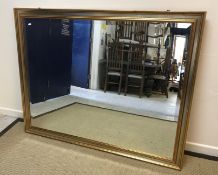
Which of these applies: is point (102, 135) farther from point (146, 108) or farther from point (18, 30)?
point (18, 30)

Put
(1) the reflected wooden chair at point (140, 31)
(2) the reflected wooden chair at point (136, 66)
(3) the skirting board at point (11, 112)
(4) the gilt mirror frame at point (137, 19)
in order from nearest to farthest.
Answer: (4) the gilt mirror frame at point (137, 19)
(1) the reflected wooden chair at point (140, 31)
(2) the reflected wooden chair at point (136, 66)
(3) the skirting board at point (11, 112)

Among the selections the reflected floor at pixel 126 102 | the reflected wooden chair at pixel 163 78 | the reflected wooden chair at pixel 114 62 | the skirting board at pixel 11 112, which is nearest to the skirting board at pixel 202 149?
the reflected floor at pixel 126 102

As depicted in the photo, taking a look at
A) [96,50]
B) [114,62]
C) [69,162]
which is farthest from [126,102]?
[69,162]

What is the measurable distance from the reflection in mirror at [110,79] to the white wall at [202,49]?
137 millimetres

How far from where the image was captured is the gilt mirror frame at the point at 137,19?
4.55 ft

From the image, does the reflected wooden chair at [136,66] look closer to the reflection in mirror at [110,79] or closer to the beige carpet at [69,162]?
the reflection in mirror at [110,79]

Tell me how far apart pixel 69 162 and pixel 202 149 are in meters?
1.04

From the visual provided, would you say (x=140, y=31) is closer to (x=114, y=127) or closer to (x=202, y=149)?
(x=114, y=127)

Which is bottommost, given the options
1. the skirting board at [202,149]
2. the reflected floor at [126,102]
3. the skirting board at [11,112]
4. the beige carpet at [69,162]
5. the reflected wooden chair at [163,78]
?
the beige carpet at [69,162]

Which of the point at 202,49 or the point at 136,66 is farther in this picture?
the point at 136,66

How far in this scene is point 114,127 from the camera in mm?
1890

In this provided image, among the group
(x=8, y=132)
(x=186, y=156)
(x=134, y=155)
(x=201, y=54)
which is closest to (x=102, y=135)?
(x=134, y=155)

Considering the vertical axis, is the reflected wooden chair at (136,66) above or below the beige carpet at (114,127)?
above

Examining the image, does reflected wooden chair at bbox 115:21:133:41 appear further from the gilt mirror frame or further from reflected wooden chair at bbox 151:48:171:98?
reflected wooden chair at bbox 151:48:171:98
